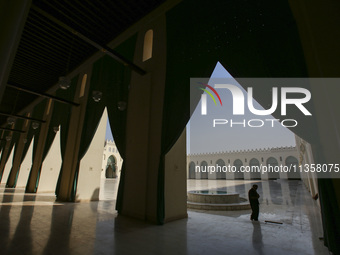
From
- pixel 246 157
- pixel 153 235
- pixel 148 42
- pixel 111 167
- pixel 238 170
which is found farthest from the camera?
pixel 111 167

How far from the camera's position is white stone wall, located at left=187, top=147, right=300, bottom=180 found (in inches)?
981

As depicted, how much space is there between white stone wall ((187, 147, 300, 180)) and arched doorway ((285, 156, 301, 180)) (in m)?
0.14

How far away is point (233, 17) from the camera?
13.1ft

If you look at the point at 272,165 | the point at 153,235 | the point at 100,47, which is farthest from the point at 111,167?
the point at 153,235

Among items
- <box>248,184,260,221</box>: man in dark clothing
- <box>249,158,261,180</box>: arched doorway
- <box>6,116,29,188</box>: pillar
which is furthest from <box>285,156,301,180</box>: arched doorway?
<box>6,116,29,188</box>: pillar

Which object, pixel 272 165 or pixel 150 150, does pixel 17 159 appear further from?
Answer: pixel 272 165

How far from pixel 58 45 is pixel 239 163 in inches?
1086

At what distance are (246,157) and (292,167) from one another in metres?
6.01

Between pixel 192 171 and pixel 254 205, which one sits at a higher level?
pixel 192 171

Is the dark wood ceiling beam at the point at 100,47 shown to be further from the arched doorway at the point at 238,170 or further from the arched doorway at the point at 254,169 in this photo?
the arched doorway at the point at 238,170

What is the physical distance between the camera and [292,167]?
25.8 metres

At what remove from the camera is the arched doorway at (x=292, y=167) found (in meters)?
24.7

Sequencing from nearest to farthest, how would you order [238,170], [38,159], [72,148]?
[72,148]
[38,159]
[238,170]

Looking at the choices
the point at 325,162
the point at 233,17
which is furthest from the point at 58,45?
the point at 325,162
